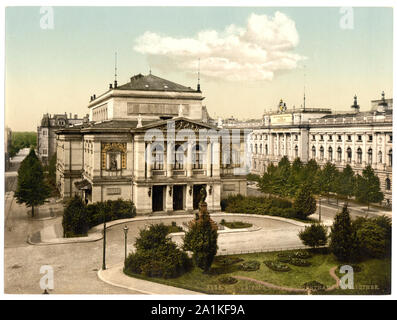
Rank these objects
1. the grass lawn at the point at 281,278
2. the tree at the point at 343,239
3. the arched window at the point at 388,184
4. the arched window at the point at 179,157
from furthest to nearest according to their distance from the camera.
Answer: the arched window at the point at 388,184 < the arched window at the point at 179,157 < the tree at the point at 343,239 < the grass lawn at the point at 281,278

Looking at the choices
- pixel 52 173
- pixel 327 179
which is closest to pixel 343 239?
pixel 327 179

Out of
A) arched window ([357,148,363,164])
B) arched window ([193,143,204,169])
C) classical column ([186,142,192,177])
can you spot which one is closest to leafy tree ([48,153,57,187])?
classical column ([186,142,192,177])

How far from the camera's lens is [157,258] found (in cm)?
2766

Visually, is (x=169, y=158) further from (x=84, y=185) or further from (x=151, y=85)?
(x=151, y=85)

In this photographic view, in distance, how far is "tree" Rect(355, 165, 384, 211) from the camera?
157 ft

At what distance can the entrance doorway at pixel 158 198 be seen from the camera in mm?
46509

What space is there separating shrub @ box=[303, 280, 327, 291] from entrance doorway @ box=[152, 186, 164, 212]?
22.3 metres

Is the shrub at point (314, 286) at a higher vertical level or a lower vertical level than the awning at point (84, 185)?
lower

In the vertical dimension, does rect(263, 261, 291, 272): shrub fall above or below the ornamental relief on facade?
below

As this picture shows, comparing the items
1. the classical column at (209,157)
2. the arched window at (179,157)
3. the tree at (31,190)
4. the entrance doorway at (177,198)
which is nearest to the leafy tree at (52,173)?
the tree at (31,190)

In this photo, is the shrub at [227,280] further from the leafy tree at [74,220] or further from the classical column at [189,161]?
the classical column at [189,161]

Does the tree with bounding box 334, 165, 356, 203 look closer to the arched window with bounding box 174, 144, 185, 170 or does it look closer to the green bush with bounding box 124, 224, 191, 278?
the arched window with bounding box 174, 144, 185, 170

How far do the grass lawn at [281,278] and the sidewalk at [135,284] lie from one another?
438 mm

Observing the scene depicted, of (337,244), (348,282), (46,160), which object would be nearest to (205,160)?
(337,244)
